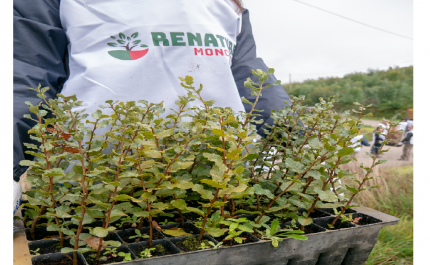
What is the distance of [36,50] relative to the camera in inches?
47.3

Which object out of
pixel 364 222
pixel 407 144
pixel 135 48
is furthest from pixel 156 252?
pixel 407 144

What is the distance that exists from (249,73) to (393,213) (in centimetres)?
279

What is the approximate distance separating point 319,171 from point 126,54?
0.88 metres

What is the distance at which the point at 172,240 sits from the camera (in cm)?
83

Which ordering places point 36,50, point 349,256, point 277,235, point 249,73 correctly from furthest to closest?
point 249,73 < point 36,50 < point 349,256 < point 277,235

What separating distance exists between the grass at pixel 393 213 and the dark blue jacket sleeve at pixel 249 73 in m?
1.40

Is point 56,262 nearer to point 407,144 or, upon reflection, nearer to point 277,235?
point 277,235

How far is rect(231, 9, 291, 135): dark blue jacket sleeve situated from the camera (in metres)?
1.49

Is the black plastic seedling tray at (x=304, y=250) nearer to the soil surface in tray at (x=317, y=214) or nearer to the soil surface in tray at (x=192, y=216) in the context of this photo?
the soil surface in tray at (x=317, y=214)

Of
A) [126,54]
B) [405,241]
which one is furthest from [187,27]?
[405,241]

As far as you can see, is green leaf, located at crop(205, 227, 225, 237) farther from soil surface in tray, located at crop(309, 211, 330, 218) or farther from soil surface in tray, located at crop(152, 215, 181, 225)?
soil surface in tray, located at crop(309, 211, 330, 218)

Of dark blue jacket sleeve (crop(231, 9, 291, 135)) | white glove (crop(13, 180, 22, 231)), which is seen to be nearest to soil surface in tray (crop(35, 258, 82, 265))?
white glove (crop(13, 180, 22, 231))

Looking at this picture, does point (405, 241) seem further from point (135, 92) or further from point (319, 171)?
point (135, 92)

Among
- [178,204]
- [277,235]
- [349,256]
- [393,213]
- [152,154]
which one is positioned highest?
[152,154]
